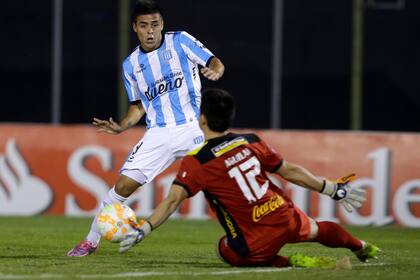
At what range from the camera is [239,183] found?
870 cm

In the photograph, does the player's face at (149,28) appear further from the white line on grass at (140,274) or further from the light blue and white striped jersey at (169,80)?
the white line on grass at (140,274)

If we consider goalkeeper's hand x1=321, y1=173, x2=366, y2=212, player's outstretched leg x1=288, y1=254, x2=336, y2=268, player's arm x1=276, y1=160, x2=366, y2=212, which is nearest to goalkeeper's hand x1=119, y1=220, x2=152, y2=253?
player's arm x1=276, y1=160, x2=366, y2=212

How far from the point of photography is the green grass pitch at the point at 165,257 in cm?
864

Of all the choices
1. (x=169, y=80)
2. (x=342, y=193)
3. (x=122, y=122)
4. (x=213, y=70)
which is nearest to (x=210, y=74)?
(x=213, y=70)

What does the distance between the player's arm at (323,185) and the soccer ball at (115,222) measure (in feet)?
3.93

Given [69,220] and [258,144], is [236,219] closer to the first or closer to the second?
[258,144]

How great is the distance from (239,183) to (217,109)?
1.91ft

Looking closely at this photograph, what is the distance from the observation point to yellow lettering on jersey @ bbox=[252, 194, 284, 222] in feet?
28.7

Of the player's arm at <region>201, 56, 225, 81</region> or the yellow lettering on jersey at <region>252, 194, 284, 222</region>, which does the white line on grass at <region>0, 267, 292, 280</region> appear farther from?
the player's arm at <region>201, 56, 225, 81</region>

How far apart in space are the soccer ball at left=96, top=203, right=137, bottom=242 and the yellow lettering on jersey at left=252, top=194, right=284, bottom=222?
3.03ft

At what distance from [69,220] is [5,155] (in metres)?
1.67

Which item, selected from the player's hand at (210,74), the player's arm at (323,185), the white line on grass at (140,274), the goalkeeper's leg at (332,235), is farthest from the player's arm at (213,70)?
the white line on grass at (140,274)

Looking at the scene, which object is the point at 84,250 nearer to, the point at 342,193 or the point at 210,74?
the point at 210,74

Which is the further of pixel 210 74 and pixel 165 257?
pixel 165 257
